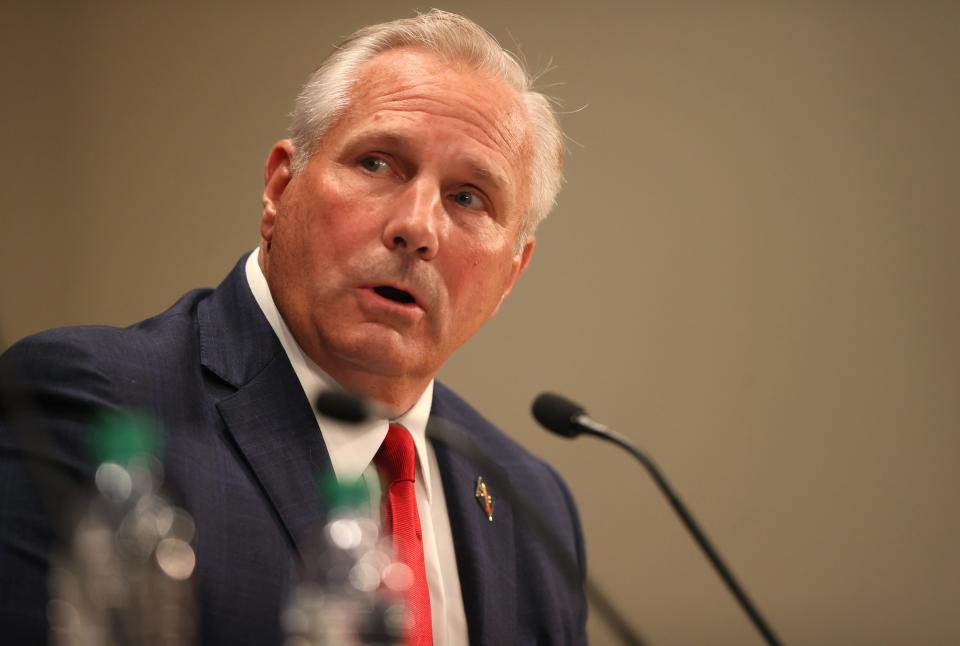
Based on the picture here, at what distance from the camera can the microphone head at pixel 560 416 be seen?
155 centimetres

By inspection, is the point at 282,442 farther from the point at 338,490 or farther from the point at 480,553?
the point at 480,553

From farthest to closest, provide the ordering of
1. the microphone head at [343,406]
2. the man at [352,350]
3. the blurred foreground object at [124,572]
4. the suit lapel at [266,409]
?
1. the suit lapel at [266,409]
2. the man at [352,350]
3. the microphone head at [343,406]
4. the blurred foreground object at [124,572]

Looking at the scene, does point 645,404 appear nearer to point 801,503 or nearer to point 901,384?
point 801,503

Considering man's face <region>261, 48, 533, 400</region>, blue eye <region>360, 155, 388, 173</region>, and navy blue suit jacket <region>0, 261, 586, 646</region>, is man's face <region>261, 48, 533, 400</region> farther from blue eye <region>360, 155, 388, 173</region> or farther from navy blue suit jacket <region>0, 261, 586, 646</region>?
navy blue suit jacket <region>0, 261, 586, 646</region>

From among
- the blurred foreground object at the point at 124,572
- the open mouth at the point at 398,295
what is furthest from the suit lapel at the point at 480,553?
the blurred foreground object at the point at 124,572

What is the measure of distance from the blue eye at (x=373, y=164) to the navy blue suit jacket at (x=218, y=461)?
322 mm

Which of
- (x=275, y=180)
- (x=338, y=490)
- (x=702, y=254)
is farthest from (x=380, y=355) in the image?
(x=702, y=254)

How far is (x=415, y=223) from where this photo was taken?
175 centimetres

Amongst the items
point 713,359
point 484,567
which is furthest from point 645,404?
point 484,567

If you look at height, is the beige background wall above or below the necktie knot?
above

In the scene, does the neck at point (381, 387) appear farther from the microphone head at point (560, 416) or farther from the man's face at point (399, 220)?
the microphone head at point (560, 416)

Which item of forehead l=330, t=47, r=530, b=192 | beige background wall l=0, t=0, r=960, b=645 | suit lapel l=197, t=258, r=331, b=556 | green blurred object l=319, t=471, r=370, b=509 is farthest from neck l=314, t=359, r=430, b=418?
beige background wall l=0, t=0, r=960, b=645

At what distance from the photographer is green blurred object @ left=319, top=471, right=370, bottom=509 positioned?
1568mm

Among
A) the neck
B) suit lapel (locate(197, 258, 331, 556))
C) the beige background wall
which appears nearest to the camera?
suit lapel (locate(197, 258, 331, 556))
